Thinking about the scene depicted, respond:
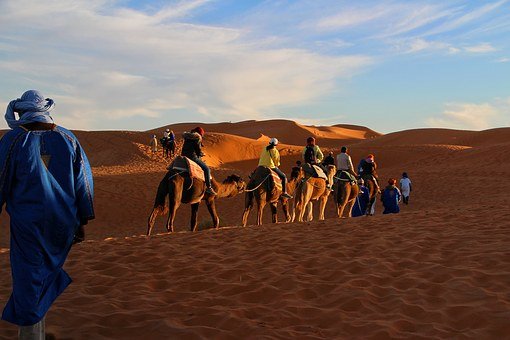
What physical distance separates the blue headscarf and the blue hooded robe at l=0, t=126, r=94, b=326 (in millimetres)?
79

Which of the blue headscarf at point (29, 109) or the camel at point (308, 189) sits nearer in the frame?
the blue headscarf at point (29, 109)

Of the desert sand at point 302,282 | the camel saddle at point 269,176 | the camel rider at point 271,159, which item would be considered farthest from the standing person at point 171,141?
the desert sand at point 302,282

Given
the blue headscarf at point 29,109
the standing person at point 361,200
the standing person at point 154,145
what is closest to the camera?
the blue headscarf at point 29,109

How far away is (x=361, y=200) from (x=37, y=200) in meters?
14.8

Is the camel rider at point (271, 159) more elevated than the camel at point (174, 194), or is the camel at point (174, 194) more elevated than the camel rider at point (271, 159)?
the camel rider at point (271, 159)

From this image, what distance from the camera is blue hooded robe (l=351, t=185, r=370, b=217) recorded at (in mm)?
17977

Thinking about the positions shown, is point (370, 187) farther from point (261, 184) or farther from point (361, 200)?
point (261, 184)

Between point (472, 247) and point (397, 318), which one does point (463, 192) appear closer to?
point (472, 247)

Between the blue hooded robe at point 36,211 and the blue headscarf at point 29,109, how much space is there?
0.08 metres

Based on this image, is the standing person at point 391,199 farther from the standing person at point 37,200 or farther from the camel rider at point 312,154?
the standing person at point 37,200

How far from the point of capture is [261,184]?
1491cm

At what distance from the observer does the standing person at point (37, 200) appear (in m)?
4.30

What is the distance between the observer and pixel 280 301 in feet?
20.1

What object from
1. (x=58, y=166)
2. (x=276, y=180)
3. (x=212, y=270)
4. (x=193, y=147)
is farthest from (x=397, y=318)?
(x=276, y=180)
